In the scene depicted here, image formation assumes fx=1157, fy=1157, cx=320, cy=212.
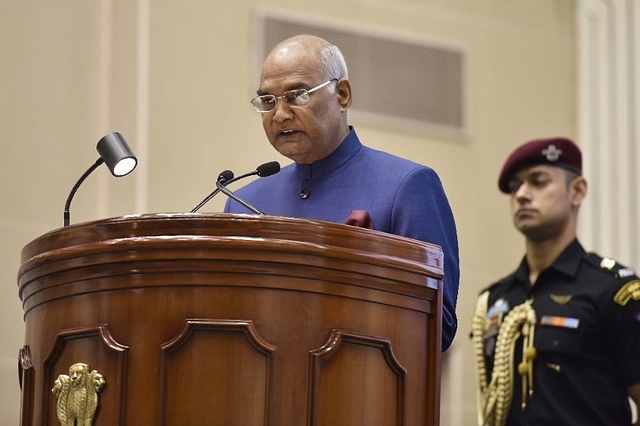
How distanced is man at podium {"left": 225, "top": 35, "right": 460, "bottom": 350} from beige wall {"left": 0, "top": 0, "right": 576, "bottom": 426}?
6.13 feet

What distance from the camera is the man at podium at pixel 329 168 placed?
2344 millimetres

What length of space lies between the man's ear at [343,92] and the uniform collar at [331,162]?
0.25ft

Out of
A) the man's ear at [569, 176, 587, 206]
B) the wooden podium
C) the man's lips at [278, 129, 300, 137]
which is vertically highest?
the man's ear at [569, 176, 587, 206]

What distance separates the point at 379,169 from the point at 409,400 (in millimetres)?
675

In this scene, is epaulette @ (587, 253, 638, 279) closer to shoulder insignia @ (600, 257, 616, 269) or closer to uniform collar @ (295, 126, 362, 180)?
shoulder insignia @ (600, 257, 616, 269)

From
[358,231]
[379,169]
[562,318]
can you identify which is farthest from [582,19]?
[358,231]

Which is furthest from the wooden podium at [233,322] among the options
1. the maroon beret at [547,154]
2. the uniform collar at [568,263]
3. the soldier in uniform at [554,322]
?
the maroon beret at [547,154]

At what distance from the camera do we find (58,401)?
1.92 m

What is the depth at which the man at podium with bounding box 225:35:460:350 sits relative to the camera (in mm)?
2344

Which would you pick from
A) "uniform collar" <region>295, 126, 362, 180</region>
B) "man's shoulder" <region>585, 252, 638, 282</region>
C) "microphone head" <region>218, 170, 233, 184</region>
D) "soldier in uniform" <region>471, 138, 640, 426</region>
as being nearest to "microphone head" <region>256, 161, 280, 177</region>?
"microphone head" <region>218, 170, 233, 184</region>

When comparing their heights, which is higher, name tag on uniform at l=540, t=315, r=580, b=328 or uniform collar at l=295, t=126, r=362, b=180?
uniform collar at l=295, t=126, r=362, b=180

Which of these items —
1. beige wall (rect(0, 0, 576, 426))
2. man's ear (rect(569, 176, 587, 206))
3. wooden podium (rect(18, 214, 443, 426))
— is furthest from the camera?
beige wall (rect(0, 0, 576, 426))

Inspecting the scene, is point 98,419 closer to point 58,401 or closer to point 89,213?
point 58,401

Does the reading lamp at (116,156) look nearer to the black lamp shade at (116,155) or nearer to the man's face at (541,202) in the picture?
the black lamp shade at (116,155)
